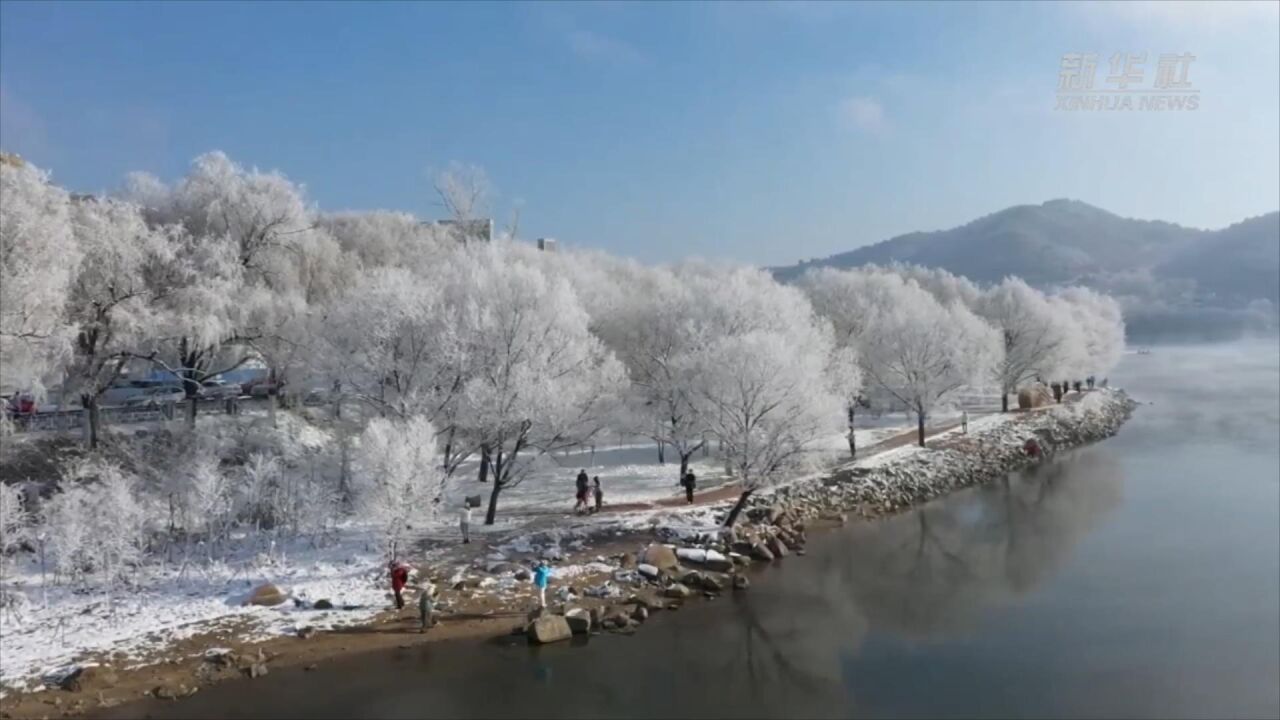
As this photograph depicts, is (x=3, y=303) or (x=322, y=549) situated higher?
(x=3, y=303)

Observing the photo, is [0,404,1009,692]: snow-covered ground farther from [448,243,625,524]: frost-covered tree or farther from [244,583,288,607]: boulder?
[448,243,625,524]: frost-covered tree

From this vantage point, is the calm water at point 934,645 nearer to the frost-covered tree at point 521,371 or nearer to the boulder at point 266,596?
the boulder at point 266,596

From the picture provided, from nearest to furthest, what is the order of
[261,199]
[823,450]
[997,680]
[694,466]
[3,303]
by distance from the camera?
1. [997,680]
2. [3,303]
3. [823,450]
4. [261,199]
5. [694,466]

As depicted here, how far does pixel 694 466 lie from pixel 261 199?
1942 cm

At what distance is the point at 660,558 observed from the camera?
2206 centimetres

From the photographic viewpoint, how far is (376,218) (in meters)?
44.8

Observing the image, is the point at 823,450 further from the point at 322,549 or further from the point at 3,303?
the point at 3,303

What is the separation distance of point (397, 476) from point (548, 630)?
550 cm

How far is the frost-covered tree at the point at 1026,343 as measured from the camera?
52.2 metres

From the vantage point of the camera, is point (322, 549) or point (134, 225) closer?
point (322, 549)

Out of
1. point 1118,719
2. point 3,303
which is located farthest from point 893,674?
point 3,303

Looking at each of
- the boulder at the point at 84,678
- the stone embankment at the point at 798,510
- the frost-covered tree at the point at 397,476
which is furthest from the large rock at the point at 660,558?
the boulder at the point at 84,678

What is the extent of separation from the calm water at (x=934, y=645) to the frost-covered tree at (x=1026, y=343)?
2349 centimetres

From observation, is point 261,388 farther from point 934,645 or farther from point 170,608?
point 934,645
